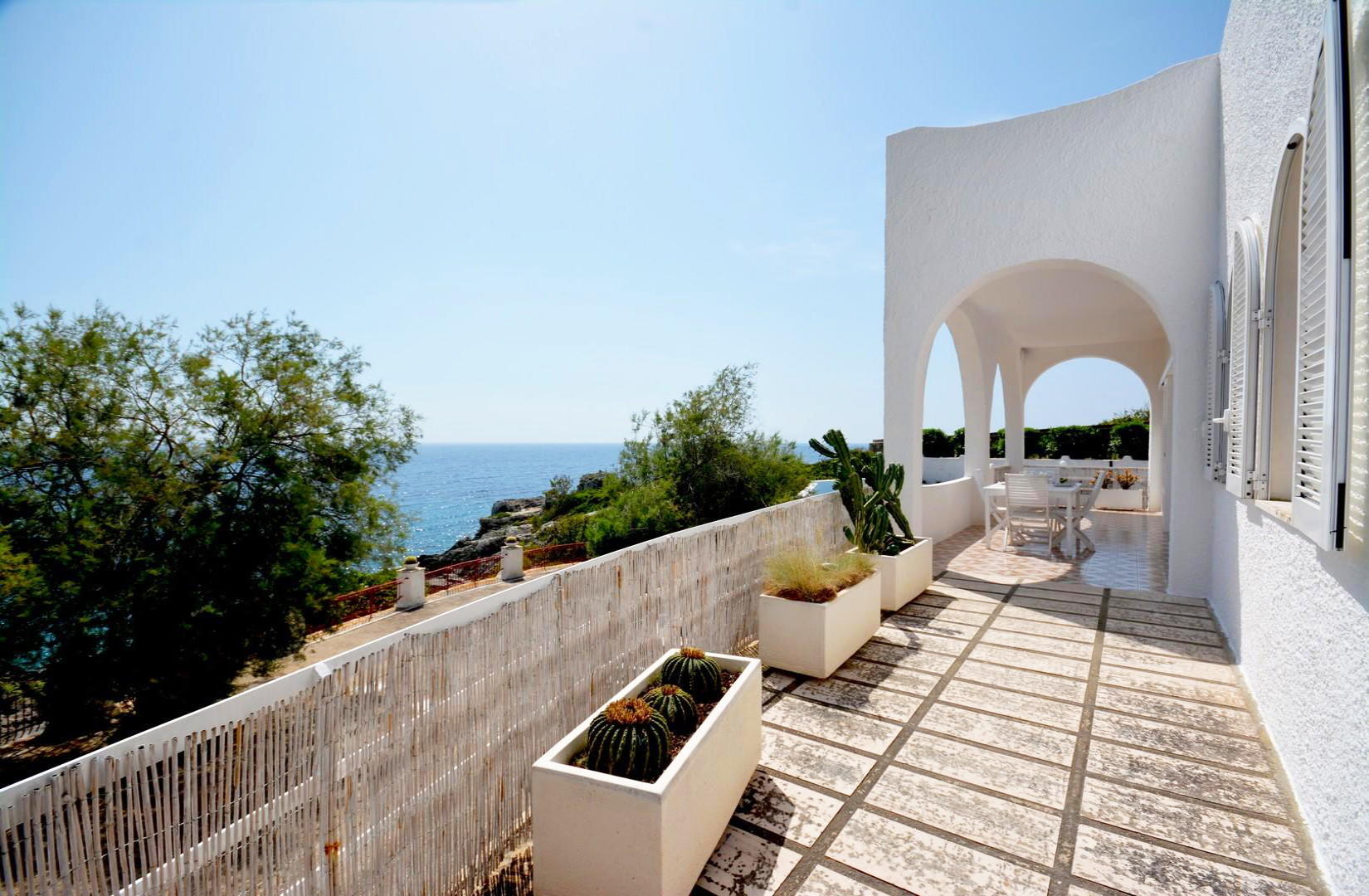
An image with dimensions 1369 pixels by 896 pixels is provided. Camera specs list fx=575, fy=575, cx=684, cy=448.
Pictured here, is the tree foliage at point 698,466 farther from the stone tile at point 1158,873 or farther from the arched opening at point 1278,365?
the stone tile at point 1158,873

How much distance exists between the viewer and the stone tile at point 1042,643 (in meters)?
4.23

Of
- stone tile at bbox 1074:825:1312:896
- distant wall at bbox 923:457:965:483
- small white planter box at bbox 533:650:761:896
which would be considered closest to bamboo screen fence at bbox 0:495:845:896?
small white planter box at bbox 533:650:761:896

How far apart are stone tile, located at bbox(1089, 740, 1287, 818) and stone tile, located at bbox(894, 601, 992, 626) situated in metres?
2.02

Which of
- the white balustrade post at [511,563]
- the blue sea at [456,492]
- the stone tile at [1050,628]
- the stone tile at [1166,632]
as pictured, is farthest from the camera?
the blue sea at [456,492]

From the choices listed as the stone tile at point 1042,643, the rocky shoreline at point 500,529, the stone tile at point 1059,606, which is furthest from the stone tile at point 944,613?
the rocky shoreline at point 500,529

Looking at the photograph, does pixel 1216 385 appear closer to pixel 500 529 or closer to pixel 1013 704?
pixel 1013 704

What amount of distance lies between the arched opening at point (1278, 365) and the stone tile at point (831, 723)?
2.67 m

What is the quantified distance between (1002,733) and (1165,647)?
2.25 m

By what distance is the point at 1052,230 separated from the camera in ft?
20.1

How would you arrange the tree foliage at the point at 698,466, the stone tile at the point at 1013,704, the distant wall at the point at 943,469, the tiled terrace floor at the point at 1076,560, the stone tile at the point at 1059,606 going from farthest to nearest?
the distant wall at the point at 943,469 → the tree foliage at the point at 698,466 → the tiled terrace floor at the point at 1076,560 → the stone tile at the point at 1059,606 → the stone tile at the point at 1013,704

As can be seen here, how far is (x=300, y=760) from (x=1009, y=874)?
2.39 metres

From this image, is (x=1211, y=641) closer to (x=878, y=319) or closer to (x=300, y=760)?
(x=878, y=319)

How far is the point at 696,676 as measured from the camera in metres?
2.69

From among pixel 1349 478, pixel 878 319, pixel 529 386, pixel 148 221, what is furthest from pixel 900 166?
pixel 529 386
